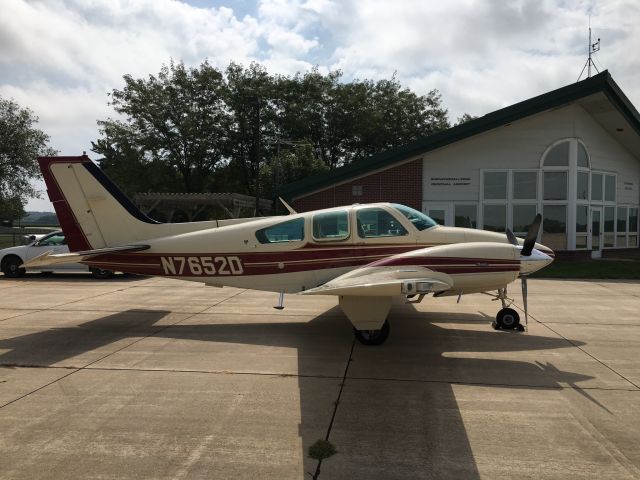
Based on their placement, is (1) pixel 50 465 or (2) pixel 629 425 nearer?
(1) pixel 50 465

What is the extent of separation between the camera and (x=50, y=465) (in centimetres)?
360

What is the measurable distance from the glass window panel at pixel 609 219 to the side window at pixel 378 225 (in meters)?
18.3

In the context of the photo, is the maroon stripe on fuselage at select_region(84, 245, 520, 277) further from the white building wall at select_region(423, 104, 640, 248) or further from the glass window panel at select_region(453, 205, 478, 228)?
the glass window panel at select_region(453, 205, 478, 228)

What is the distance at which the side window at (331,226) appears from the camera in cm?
777

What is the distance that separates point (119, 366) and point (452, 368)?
15.1 feet

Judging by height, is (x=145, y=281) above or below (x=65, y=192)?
below

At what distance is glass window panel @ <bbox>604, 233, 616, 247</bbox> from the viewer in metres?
21.2

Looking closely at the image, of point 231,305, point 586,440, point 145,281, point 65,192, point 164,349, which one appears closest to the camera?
point 586,440

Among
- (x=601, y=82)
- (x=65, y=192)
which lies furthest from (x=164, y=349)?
(x=601, y=82)

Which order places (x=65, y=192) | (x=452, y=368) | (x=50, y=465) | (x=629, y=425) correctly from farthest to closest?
(x=65, y=192)
(x=452, y=368)
(x=629, y=425)
(x=50, y=465)

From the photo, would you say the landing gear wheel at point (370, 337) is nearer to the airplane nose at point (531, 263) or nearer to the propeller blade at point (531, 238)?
the airplane nose at point (531, 263)

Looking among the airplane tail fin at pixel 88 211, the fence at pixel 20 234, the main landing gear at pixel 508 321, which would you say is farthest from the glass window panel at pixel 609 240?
the fence at pixel 20 234

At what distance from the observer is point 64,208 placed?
342 inches

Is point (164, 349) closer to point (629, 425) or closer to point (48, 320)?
point (48, 320)
